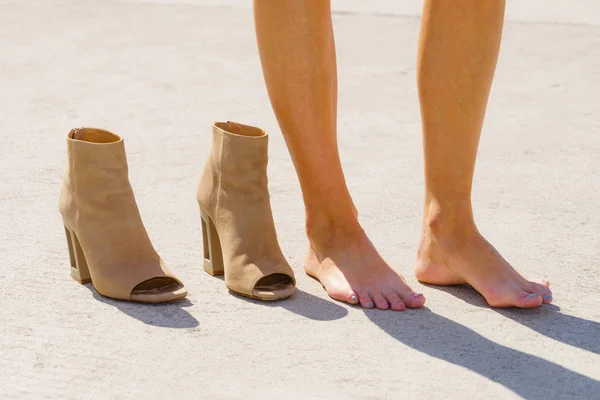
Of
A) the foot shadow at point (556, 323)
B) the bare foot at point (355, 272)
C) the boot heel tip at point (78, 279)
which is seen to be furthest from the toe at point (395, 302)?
the boot heel tip at point (78, 279)

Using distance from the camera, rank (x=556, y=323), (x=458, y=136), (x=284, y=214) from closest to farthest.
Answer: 1. (x=556, y=323)
2. (x=458, y=136)
3. (x=284, y=214)

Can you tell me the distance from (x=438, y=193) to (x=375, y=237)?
354 millimetres

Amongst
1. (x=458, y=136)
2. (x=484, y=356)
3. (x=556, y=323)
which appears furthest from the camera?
(x=458, y=136)

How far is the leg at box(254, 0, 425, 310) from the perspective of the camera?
2.00 m

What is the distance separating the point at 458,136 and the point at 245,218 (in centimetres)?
43

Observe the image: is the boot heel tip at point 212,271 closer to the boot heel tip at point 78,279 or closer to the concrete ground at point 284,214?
the concrete ground at point 284,214

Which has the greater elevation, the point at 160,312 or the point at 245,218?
the point at 245,218

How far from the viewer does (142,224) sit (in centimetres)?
205

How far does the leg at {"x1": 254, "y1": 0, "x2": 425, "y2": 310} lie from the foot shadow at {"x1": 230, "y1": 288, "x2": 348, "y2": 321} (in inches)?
1.2

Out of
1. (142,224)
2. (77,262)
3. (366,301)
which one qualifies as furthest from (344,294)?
(77,262)

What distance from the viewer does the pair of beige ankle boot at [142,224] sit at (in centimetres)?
200

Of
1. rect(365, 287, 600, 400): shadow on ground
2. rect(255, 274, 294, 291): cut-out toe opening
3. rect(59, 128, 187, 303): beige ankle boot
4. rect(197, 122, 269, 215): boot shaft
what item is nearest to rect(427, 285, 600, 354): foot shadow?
rect(365, 287, 600, 400): shadow on ground

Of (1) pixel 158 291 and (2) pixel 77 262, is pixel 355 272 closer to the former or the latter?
(1) pixel 158 291

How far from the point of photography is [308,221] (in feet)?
7.03
